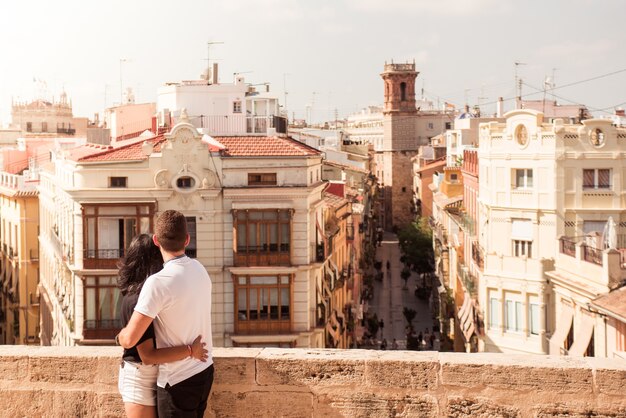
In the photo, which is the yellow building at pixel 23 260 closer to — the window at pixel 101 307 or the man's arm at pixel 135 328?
the window at pixel 101 307

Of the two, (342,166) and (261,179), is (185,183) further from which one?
(342,166)

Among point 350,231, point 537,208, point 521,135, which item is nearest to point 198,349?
point 537,208

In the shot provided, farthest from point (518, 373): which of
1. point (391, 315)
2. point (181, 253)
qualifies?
point (391, 315)

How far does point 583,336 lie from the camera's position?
84.6ft

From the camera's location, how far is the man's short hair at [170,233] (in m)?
6.60

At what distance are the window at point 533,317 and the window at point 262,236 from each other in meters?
8.31

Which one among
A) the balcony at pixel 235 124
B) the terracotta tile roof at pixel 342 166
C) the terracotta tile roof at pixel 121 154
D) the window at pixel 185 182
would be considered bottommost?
the window at pixel 185 182

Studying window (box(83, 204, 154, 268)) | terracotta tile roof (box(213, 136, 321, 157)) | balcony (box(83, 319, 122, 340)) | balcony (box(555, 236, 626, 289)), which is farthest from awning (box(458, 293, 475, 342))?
balcony (box(83, 319, 122, 340))

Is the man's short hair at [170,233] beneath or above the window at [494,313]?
above

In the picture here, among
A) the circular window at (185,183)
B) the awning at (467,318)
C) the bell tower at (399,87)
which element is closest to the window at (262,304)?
the circular window at (185,183)

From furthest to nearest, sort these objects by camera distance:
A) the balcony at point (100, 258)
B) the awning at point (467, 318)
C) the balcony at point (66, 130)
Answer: the balcony at point (66, 130)
the awning at point (467, 318)
the balcony at point (100, 258)

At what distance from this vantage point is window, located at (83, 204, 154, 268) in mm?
27719

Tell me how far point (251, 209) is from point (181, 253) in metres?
21.2

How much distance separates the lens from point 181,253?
6.64 metres
